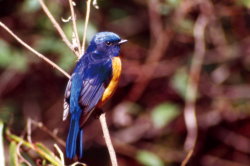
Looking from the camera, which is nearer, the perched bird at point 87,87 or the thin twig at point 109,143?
the thin twig at point 109,143

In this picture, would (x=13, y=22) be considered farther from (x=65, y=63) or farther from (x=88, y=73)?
(x=88, y=73)

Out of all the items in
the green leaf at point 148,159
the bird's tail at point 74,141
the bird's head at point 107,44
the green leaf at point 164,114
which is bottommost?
the green leaf at point 148,159

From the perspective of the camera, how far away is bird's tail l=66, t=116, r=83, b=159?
4.04 m

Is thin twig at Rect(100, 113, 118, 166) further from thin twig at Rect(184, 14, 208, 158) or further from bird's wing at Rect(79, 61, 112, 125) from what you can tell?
thin twig at Rect(184, 14, 208, 158)

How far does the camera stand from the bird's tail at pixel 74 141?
4.04m

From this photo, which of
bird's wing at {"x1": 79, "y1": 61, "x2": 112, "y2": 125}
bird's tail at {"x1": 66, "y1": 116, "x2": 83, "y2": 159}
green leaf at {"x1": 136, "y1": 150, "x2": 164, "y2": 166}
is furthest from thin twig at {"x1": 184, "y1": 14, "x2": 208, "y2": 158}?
bird's tail at {"x1": 66, "y1": 116, "x2": 83, "y2": 159}

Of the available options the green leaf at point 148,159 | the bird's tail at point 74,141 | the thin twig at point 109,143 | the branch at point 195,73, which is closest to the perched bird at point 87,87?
the bird's tail at point 74,141

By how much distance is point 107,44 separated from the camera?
4645 millimetres

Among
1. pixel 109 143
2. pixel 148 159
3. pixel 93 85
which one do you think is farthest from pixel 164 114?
pixel 109 143

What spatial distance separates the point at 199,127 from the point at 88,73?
10.2ft

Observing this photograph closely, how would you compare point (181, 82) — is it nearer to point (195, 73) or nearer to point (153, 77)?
point (195, 73)

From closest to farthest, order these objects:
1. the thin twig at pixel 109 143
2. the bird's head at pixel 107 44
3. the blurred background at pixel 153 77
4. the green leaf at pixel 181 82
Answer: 1. the thin twig at pixel 109 143
2. the bird's head at pixel 107 44
3. the green leaf at pixel 181 82
4. the blurred background at pixel 153 77

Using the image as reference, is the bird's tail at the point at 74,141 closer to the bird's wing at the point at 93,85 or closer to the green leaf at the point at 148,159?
the bird's wing at the point at 93,85

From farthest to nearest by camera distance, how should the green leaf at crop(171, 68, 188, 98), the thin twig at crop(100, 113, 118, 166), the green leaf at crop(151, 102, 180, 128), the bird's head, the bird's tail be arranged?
the green leaf at crop(171, 68, 188, 98) < the green leaf at crop(151, 102, 180, 128) < the bird's head < the bird's tail < the thin twig at crop(100, 113, 118, 166)
